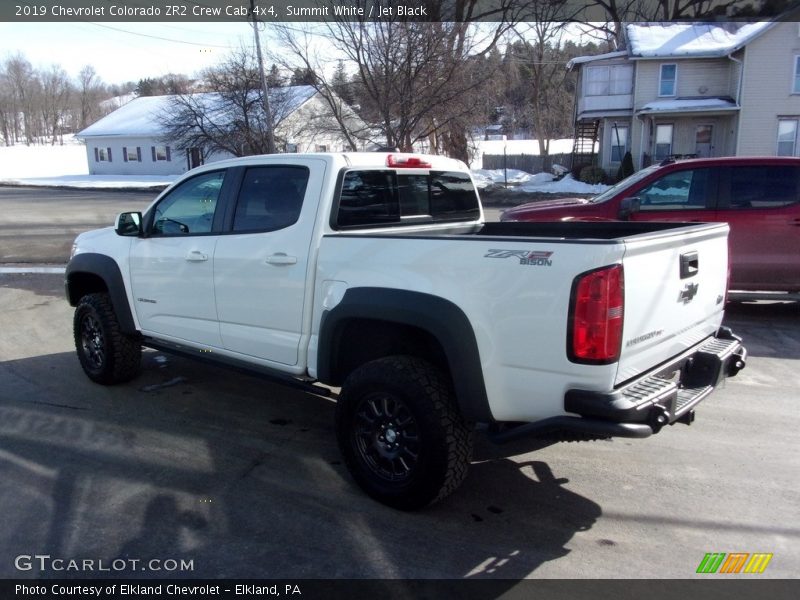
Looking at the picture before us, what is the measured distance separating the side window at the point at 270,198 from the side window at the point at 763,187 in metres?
5.70

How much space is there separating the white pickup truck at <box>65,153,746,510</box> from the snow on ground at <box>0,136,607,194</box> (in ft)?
82.6

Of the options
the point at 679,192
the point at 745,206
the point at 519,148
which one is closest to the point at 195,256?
the point at 679,192

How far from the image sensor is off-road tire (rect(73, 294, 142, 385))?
571 centimetres

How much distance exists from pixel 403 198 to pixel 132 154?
175 ft

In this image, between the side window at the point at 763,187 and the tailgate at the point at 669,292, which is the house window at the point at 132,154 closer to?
the side window at the point at 763,187

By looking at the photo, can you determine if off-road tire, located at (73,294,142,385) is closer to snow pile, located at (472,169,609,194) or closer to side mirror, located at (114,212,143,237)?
side mirror, located at (114,212,143,237)

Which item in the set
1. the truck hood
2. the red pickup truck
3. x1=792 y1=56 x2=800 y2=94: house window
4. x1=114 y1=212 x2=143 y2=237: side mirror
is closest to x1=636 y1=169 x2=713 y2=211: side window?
the red pickup truck

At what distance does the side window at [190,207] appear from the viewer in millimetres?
4938

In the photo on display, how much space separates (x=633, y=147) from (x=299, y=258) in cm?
3167

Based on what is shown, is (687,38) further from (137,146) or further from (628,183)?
(137,146)

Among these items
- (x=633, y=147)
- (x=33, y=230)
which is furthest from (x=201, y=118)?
(x=633, y=147)

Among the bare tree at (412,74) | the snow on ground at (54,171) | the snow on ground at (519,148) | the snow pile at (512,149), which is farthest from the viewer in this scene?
the snow on ground at (519,148)

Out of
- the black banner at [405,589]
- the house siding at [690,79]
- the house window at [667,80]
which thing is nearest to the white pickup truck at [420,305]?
the black banner at [405,589]

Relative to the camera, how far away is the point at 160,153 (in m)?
51.1
